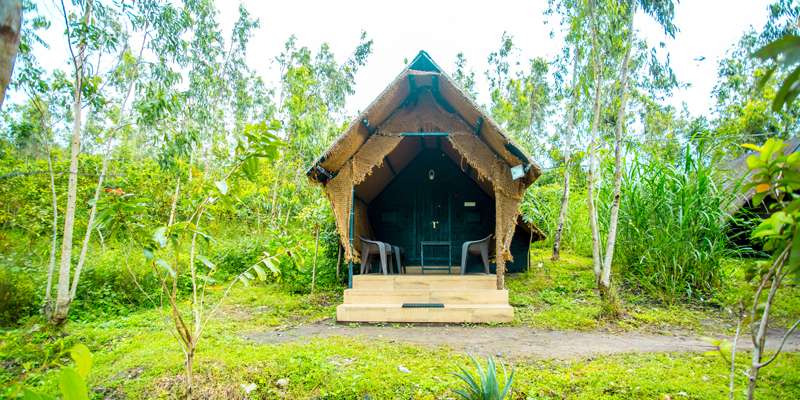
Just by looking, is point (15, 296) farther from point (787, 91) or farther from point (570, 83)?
point (570, 83)

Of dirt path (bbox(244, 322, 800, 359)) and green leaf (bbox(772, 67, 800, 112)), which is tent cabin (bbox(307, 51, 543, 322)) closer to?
dirt path (bbox(244, 322, 800, 359))

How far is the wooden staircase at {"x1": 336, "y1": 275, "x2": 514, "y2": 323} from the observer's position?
5.94 meters

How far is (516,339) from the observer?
4.97 m

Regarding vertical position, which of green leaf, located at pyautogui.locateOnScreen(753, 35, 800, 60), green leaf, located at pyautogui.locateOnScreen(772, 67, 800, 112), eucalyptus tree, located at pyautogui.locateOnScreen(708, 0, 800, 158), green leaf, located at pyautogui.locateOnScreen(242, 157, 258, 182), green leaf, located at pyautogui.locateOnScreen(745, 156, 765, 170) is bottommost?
green leaf, located at pyautogui.locateOnScreen(745, 156, 765, 170)

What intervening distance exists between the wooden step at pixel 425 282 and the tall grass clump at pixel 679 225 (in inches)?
99.0

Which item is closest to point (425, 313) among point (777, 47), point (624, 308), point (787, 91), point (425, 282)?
point (425, 282)

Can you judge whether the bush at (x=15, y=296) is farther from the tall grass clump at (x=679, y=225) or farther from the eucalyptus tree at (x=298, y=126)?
the tall grass clump at (x=679, y=225)

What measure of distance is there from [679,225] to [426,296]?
391 centimetres

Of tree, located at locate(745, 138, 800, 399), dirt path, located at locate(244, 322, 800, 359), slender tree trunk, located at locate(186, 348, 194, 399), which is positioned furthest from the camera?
dirt path, located at locate(244, 322, 800, 359)

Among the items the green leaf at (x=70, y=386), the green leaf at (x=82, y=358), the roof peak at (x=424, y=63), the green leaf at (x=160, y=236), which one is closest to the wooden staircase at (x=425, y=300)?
the roof peak at (x=424, y=63)

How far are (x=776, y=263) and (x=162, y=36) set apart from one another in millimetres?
7532

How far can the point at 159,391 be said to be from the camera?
11.3ft

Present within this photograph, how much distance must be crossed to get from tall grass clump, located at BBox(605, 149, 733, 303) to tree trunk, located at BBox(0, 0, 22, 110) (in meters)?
7.29

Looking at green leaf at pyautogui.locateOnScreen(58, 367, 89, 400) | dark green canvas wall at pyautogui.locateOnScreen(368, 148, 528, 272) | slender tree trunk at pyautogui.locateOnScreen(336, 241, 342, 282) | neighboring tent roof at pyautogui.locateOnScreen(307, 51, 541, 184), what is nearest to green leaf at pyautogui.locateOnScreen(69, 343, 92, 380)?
green leaf at pyautogui.locateOnScreen(58, 367, 89, 400)
